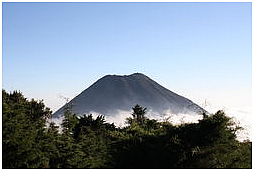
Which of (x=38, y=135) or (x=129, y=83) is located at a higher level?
(x=129, y=83)

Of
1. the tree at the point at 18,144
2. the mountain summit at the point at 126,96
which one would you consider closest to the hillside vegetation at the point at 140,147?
the tree at the point at 18,144

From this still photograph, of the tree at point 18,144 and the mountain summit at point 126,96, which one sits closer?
the tree at point 18,144

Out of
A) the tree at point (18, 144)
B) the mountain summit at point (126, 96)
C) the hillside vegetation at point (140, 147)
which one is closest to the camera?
the tree at point (18, 144)

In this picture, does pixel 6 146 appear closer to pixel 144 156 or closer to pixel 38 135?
pixel 38 135

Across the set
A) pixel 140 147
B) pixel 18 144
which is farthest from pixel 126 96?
pixel 18 144

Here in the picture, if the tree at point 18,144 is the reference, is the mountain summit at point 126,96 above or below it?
above

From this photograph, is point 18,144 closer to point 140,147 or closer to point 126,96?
point 140,147

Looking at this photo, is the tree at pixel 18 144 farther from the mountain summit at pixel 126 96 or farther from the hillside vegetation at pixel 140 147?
the mountain summit at pixel 126 96

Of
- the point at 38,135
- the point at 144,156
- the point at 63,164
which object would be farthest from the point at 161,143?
the point at 38,135
